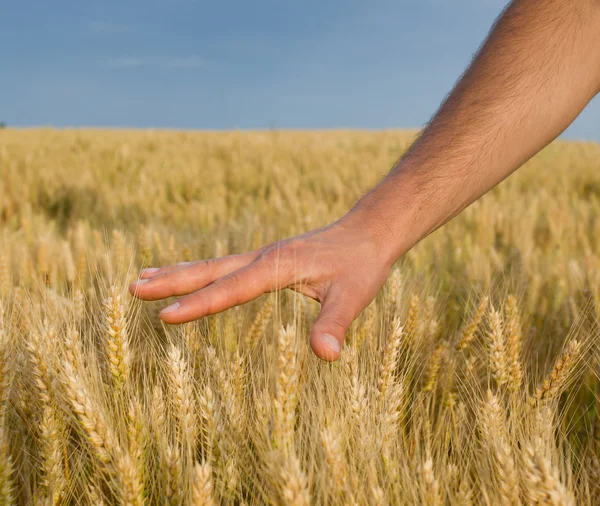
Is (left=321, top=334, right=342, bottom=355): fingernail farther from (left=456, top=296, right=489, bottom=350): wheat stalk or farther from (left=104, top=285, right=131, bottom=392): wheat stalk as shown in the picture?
(left=456, top=296, right=489, bottom=350): wheat stalk

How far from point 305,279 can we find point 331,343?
0.20 m

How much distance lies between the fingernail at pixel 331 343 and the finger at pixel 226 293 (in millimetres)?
164

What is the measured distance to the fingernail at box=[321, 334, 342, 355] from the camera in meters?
0.96

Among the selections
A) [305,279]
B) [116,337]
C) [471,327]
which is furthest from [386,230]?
[116,337]

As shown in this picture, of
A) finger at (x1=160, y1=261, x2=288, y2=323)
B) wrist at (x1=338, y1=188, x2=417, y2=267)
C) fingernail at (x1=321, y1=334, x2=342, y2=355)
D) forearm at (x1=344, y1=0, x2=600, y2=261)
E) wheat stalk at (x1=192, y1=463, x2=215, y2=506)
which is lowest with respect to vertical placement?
wheat stalk at (x1=192, y1=463, x2=215, y2=506)

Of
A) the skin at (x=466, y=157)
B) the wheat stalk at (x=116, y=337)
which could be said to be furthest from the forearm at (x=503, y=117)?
the wheat stalk at (x=116, y=337)

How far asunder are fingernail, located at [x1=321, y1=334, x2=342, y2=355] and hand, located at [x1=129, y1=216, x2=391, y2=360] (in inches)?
0.9

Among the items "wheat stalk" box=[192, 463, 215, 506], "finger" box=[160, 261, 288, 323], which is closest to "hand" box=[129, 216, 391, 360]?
"finger" box=[160, 261, 288, 323]

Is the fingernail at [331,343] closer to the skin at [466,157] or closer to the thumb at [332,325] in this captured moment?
the thumb at [332,325]

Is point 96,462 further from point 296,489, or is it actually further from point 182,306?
point 296,489

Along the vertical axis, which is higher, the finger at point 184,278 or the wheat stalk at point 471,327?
the finger at point 184,278

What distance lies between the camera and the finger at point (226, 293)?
1062 millimetres

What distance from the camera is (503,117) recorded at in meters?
1.13

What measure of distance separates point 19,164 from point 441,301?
433cm
